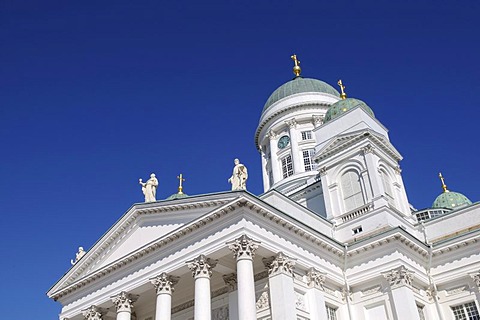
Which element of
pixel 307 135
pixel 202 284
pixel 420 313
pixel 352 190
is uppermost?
pixel 307 135

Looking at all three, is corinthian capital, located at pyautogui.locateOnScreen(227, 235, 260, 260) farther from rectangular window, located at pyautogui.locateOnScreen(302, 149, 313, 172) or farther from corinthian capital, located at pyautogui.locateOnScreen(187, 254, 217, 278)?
rectangular window, located at pyautogui.locateOnScreen(302, 149, 313, 172)

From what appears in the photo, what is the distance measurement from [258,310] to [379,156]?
1122 cm

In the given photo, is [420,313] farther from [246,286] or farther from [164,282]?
[164,282]

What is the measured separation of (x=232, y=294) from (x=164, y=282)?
120 inches

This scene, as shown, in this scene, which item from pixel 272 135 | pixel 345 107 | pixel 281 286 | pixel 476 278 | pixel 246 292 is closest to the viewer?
pixel 246 292

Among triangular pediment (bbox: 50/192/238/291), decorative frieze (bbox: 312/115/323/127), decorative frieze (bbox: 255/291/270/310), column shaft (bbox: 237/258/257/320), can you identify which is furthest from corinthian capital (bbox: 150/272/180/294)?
decorative frieze (bbox: 312/115/323/127)

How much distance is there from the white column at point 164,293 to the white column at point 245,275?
3.79m

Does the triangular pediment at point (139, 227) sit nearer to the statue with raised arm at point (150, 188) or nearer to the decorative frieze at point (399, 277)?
the statue with raised arm at point (150, 188)

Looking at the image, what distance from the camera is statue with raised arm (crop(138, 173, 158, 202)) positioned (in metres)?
24.9

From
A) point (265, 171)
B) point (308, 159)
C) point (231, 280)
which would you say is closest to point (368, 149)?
point (231, 280)

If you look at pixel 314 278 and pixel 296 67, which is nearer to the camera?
pixel 314 278

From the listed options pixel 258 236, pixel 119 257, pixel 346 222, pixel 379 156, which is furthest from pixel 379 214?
pixel 119 257

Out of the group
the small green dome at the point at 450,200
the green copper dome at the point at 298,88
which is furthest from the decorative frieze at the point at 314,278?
the green copper dome at the point at 298,88

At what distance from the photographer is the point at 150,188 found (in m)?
25.1
